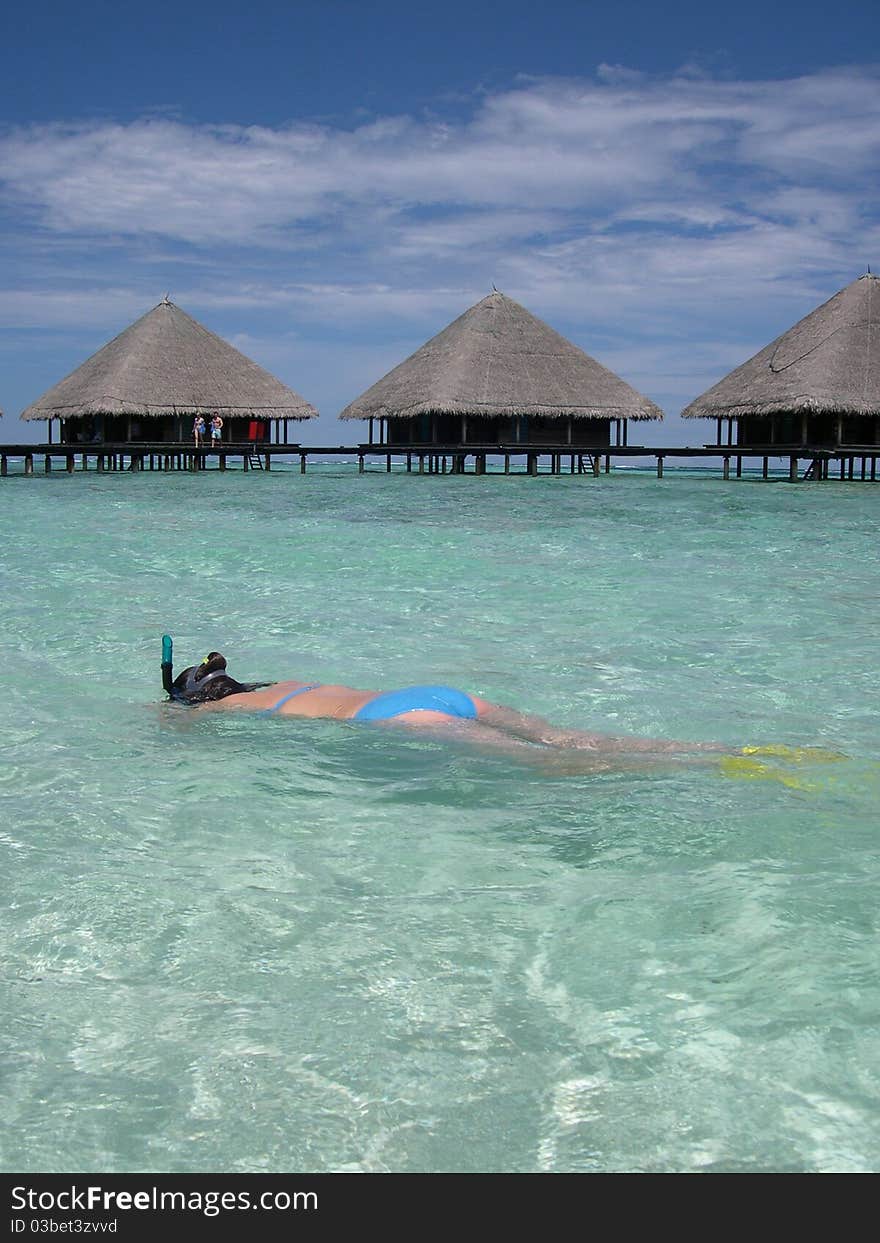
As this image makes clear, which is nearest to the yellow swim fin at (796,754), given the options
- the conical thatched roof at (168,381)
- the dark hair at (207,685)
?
the dark hair at (207,685)

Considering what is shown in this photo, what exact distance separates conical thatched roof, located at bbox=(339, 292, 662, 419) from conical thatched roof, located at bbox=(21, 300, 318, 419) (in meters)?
2.77

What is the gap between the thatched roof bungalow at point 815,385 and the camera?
29.1m

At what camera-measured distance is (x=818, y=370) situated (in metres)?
29.5

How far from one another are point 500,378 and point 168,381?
31.1ft

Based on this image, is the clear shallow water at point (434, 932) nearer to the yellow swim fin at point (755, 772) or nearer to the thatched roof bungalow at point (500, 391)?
the yellow swim fin at point (755, 772)

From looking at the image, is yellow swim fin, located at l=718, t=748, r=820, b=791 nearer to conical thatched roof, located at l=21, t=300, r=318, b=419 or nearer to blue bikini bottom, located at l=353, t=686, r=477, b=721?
blue bikini bottom, located at l=353, t=686, r=477, b=721

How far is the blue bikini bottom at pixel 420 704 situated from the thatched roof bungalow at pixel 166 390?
28471 millimetres

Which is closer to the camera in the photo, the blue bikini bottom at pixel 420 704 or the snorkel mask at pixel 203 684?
the blue bikini bottom at pixel 420 704

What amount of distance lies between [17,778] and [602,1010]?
3053 mm

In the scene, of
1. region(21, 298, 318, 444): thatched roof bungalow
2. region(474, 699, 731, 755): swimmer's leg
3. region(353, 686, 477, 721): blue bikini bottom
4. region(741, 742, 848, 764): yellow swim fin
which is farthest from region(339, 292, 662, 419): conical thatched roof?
region(741, 742, 848, 764): yellow swim fin

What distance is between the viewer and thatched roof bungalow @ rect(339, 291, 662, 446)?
31.7 meters

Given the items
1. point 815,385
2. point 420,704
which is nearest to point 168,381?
point 815,385

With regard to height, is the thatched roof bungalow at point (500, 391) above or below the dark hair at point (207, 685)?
above

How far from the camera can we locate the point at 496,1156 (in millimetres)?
2418
